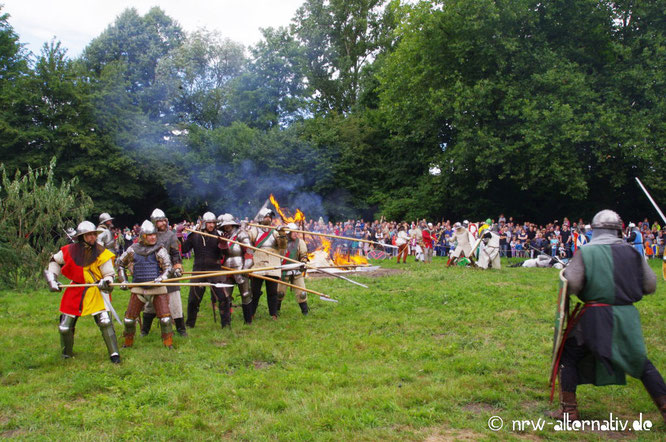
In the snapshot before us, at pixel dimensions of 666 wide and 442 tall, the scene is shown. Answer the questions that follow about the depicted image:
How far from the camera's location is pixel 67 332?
6.70m

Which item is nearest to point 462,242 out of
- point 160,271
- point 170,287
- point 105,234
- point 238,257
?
point 238,257

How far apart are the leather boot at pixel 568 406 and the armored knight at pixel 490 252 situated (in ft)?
40.5

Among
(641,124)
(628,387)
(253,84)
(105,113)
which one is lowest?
(628,387)

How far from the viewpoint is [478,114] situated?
2441 centimetres

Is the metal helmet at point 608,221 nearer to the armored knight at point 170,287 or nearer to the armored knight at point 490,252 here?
the armored knight at point 170,287

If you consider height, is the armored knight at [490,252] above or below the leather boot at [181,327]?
above

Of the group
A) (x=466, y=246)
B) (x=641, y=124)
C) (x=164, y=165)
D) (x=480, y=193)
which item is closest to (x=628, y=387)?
(x=466, y=246)

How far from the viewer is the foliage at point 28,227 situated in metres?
12.8

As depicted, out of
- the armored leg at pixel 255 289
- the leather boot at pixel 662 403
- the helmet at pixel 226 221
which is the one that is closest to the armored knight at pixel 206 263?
the helmet at pixel 226 221

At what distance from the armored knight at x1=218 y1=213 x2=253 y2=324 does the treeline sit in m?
16.9

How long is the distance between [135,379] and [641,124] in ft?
71.8

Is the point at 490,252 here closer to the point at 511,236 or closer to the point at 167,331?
the point at 511,236

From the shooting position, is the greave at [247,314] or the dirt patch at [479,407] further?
the greave at [247,314]

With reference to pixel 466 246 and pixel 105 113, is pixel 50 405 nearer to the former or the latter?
pixel 466 246
